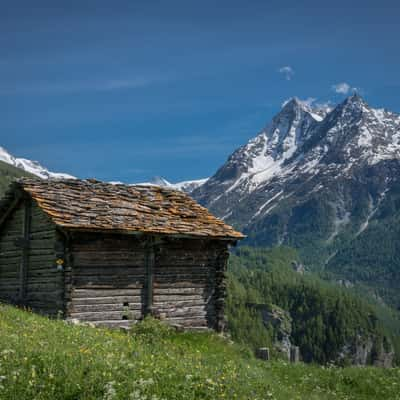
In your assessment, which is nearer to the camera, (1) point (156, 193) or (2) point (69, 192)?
(2) point (69, 192)

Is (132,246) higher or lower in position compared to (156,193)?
lower

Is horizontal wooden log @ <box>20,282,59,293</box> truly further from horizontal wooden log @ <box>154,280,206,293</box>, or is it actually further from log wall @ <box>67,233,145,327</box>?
horizontal wooden log @ <box>154,280,206,293</box>

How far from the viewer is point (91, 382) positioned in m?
9.92

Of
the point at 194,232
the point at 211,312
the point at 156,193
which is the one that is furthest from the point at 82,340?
the point at 156,193

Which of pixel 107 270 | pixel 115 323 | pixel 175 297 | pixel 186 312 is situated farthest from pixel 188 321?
pixel 107 270

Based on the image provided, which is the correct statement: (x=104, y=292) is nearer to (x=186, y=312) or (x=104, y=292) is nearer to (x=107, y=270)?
(x=107, y=270)

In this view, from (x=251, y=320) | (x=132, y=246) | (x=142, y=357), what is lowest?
(x=251, y=320)

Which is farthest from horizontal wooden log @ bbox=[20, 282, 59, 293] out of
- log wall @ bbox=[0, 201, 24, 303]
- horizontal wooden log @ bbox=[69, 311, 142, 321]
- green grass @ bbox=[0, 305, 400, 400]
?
green grass @ bbox=[0, 305, 400, 400]

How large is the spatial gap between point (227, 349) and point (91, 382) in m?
12.0

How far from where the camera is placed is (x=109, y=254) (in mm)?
25156

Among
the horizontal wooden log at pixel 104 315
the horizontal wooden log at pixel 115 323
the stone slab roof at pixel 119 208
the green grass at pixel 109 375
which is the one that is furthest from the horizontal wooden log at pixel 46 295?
the green grass at pixel 109 375

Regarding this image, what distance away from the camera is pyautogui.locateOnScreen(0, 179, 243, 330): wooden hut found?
2444cm

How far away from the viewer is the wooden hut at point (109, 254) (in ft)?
80.2

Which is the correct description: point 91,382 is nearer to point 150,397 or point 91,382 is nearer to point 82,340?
point 150,397
